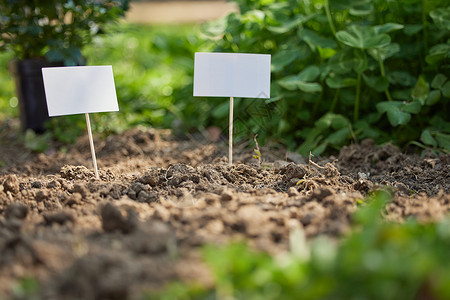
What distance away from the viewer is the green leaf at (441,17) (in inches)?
87.5

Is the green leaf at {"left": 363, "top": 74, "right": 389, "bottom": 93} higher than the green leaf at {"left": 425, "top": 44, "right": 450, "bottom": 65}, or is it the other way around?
the green leaf at {"left": 425, "top": 44, "right": 450, "bottom": 65}

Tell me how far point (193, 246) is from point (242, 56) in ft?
3.24

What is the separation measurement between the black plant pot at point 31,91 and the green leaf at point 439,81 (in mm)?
2095

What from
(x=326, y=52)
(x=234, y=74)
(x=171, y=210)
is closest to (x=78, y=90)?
(x=234, y=74)

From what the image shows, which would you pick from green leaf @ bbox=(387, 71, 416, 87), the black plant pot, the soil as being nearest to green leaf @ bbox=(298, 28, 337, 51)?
green leaf @ bbox=(387, 71, 416, 87)

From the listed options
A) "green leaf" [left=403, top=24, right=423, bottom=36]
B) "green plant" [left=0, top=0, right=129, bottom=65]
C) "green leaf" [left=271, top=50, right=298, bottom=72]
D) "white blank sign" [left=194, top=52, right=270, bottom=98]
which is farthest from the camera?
"green plant" [left=0, top=0, right=129, bottom=65]

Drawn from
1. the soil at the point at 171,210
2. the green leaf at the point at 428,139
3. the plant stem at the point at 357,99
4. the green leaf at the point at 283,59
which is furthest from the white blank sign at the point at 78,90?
the green leaf at the point at 428,139

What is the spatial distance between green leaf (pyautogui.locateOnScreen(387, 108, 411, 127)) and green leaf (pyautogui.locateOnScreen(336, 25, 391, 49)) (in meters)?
0.31

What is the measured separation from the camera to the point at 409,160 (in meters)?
1.97

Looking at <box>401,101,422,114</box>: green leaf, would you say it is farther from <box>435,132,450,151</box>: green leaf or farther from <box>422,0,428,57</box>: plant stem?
<box>422,0,428,57</box>: plant stem

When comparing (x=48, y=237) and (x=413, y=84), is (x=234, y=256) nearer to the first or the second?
(x=48, y=237)

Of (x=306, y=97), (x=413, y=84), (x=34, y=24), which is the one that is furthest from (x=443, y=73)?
(x=34, y=24)

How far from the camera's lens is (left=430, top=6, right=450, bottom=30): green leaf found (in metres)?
2.22

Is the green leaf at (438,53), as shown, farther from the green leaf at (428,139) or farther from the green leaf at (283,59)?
the green leaf at (283,59)
